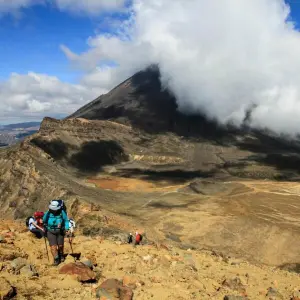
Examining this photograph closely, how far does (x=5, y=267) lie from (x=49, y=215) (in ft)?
6.47

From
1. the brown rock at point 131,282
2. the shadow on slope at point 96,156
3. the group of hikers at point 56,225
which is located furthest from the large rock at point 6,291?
the shadow on slope at point 96,156

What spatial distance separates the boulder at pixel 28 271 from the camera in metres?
8.20

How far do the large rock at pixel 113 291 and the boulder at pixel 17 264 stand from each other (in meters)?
2.10

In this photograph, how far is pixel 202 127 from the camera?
131875 millimetres

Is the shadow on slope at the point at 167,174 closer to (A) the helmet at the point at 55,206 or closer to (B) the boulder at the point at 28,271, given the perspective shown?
(A) the helmet at the point at 55,206

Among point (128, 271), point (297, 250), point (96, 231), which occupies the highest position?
point (128, 271)

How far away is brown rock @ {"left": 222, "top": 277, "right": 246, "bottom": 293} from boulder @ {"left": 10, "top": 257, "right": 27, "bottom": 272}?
16.4 ft

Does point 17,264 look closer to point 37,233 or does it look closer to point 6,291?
point 6,291

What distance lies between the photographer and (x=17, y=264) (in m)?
8.73

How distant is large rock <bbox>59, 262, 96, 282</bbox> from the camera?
27.2ft

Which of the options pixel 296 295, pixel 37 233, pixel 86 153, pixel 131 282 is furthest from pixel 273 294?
pixel 86 153

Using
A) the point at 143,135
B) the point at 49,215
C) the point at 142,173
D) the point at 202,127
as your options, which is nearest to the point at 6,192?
the point at 142,173

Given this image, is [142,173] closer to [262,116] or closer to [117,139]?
[117,139]

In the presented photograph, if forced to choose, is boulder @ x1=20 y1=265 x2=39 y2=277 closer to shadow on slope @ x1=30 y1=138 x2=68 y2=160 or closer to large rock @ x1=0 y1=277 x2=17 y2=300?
large rock @ x1=0 y1=277 x2=17 y2=300
